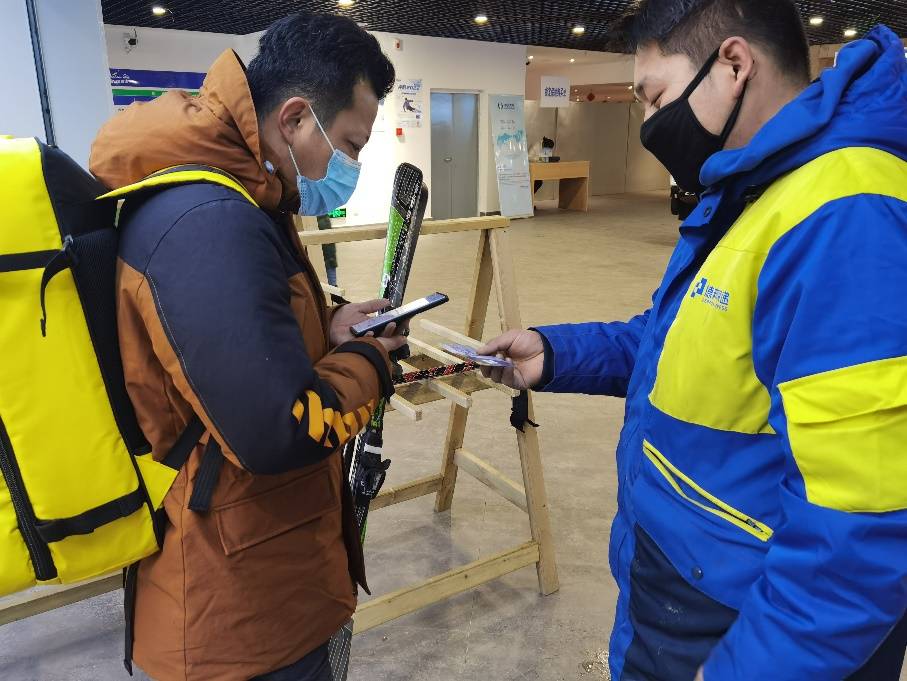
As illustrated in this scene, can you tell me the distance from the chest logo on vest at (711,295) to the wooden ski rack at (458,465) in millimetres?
893

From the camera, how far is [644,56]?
104 centimetres

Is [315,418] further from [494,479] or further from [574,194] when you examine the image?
[574,194]

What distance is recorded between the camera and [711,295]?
834 mm

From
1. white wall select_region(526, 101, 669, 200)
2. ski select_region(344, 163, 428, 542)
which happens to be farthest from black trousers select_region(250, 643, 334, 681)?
white wall select_region(526, 101, 669, 200)

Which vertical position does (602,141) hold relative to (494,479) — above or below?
above

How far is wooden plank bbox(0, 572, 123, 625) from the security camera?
30.9 ft

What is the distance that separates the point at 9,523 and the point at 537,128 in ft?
49.6

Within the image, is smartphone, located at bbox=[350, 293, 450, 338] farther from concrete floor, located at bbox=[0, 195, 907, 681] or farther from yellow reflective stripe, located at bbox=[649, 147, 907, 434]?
concrete floor, located at bbox=[0, 195, 907, 681]

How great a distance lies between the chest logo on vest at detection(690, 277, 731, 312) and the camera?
81cm

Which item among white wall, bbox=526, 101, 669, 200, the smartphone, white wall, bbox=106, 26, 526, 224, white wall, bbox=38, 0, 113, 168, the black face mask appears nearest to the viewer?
the black face mask

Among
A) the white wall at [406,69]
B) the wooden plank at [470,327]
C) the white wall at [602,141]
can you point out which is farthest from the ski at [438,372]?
the white wall at [602,141]

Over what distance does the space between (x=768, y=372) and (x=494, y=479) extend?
1832 millimetres

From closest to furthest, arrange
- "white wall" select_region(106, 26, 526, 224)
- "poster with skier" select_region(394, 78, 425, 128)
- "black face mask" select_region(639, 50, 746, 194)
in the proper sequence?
"black face mask" select_region(639, 50, 746, 194) < "white wall" select_region(106, 26, 526, 224) < "poster with skier" select_region(394, 78, 425, 128)

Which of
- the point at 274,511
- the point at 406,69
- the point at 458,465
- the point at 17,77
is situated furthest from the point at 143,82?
the point at 274,511
